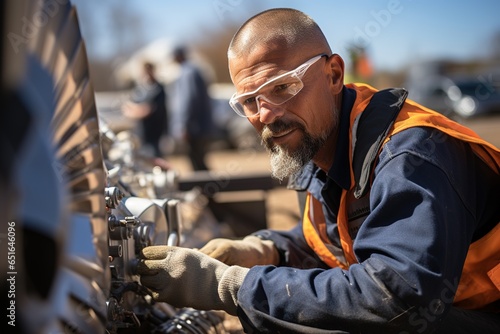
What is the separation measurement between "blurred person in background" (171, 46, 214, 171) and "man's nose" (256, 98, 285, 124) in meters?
5.67

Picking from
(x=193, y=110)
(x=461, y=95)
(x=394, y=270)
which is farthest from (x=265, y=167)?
(x=461, y=95)

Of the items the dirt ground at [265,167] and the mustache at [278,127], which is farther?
the dirt ground at [265,167]

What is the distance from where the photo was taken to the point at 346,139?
2.01 metres

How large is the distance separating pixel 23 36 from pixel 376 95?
1117 mm

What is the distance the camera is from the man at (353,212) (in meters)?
1.54

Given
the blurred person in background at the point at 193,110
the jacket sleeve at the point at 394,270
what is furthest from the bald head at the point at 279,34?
the blurred person in background at the point at 193,110

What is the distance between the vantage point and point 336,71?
207 centimetres

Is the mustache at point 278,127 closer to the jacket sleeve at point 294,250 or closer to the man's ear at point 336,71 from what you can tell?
the man's ear at point 336,71

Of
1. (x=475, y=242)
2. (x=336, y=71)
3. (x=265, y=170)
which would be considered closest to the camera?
(x=475, y=242)

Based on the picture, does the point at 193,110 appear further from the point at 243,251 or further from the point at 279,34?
the point at 279,34

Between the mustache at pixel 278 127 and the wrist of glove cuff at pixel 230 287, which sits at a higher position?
the mustache at pixel 278 127

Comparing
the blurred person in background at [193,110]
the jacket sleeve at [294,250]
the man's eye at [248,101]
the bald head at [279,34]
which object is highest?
the blurred person in background at [193,110]

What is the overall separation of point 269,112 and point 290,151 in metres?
0.15

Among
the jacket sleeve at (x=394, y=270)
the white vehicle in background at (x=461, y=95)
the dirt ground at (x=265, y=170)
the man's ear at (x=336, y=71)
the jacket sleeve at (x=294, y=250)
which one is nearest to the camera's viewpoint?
the jacket sleeve at (x=394, y=270)
